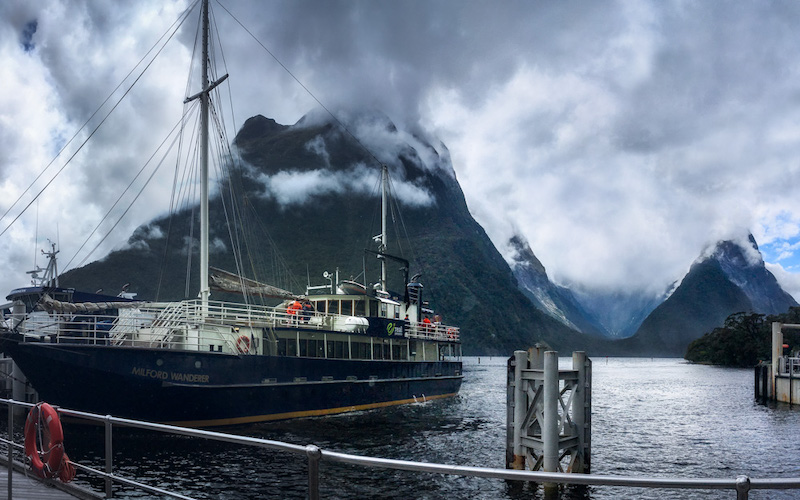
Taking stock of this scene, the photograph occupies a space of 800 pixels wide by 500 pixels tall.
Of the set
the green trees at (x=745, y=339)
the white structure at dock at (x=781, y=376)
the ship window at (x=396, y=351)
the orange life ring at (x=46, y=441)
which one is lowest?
the green trees at (x=745, y=339)

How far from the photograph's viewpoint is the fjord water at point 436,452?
18969 millimetres

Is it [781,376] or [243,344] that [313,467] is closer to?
[243,344]

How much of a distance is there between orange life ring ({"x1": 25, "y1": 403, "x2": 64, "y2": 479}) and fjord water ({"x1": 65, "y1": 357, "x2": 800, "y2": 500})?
9.05m

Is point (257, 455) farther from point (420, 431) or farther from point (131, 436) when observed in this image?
point (420, 431)

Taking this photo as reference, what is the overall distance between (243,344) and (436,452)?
10846 mm

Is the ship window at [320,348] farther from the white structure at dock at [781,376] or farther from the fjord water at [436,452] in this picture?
the white structure at dock at [781,376]

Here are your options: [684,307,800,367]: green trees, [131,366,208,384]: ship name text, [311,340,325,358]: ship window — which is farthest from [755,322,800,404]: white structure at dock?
[684,307,800,367]: green trees

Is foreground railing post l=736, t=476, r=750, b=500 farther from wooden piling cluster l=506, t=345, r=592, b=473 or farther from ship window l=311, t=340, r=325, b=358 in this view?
ship window l=311, t=340, r=325, b=358

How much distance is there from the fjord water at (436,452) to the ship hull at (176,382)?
102 centimetres

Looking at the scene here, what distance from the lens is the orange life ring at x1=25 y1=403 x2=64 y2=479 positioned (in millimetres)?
8102

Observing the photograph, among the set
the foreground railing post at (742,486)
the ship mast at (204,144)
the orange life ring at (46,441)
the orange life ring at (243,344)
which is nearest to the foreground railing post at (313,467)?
the foreground railing post at (742,486)

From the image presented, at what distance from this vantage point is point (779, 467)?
81.9 ft

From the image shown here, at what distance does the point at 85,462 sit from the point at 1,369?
24982 mm

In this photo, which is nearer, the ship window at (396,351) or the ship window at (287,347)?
the ship window at (287,347)
